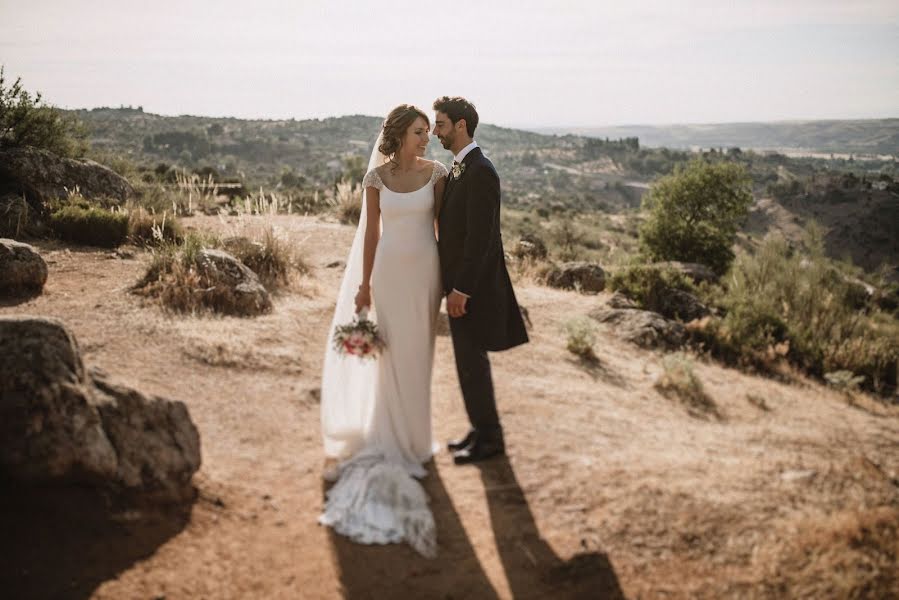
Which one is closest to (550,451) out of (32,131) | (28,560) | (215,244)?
(28,560)

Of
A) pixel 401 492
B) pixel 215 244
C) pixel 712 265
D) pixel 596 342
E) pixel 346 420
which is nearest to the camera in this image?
pixel 401 492

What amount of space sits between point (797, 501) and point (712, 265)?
14172mm

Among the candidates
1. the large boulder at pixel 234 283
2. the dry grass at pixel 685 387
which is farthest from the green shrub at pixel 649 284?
the large boulder at pixel 234 283

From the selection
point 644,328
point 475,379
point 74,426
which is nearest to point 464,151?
point 475,379

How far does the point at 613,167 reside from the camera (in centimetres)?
8106

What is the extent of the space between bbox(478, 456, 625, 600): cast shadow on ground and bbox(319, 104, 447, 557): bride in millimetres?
649

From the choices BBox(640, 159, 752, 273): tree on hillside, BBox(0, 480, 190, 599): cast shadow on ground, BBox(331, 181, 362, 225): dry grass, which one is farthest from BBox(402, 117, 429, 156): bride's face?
BBox(640, 159, 752, 273): tree on hillside

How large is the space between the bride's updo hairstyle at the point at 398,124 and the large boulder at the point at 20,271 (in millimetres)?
5042

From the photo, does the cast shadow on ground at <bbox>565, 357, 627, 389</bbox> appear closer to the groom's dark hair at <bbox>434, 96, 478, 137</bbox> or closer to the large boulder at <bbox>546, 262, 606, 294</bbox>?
the groom's dark hair at <bbox>434, 96, 478, 137</bbox>

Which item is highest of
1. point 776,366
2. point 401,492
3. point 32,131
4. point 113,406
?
point 32,131

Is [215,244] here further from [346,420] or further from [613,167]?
[613,167]

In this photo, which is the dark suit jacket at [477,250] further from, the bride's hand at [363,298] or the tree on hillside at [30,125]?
the tree on hillside at [30,125]

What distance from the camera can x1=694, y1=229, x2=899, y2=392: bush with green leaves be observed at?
8.07 m

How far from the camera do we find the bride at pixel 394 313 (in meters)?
3.77
